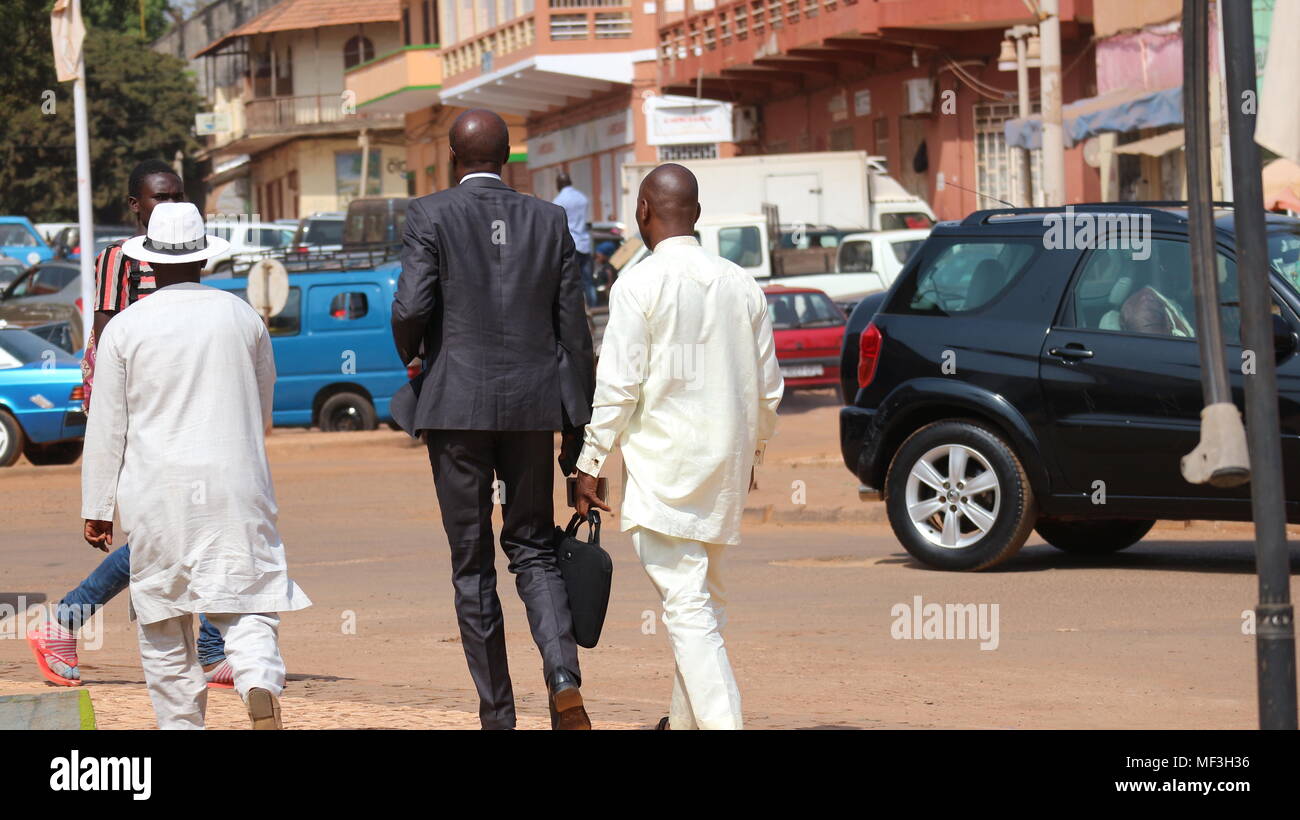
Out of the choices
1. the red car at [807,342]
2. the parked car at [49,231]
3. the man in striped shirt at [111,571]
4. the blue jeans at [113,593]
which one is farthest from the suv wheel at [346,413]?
the parked car at [49,231]

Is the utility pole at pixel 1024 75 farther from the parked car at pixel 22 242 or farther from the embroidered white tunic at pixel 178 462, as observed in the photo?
the embroidered white tunic at pixel 178 462

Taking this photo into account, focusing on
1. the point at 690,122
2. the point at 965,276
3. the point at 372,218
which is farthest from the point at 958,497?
the point at 690,122

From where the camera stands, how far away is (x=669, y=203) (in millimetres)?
6230

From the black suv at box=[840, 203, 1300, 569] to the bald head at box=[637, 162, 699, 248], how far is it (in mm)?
4465

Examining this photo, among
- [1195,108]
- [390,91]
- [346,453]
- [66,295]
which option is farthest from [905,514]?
[390,91]

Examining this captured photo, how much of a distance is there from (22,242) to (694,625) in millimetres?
41038

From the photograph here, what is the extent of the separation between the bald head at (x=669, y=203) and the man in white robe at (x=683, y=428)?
0.29 ft

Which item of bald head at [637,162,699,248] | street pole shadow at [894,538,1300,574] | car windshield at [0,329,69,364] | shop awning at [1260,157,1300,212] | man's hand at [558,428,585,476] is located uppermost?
shop awning at [1260,157,1300,212]

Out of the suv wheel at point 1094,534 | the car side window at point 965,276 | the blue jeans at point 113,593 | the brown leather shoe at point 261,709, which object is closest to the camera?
the brown leather shoe at point 261,709

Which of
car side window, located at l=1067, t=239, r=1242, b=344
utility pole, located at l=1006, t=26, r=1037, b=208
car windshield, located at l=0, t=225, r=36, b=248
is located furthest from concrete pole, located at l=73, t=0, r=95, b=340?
car windshield, located at l=0, t=225, r=36, b=248

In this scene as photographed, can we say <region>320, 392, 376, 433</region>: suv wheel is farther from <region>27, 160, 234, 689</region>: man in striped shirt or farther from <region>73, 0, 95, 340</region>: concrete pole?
<region>27, 160, 234, 689</region>: man in striped shirt

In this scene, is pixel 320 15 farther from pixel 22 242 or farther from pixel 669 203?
pixel 669 203

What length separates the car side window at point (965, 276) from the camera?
1111cm

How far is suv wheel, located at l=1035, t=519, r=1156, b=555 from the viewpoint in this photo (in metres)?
11.9
